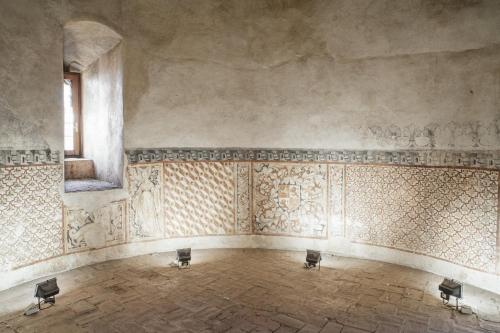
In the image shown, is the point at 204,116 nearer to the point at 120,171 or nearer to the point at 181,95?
the point at 181,95

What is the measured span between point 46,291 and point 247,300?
257cm

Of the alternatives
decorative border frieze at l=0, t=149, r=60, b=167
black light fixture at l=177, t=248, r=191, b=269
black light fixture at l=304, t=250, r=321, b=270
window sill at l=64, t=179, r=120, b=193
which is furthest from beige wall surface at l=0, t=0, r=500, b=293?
black light fixture at l=177, t=248, r=191, b=269

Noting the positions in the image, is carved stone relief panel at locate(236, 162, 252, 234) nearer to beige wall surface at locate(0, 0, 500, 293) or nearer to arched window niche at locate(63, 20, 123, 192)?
beige wall surface at locate(0, 0, 500, 293)

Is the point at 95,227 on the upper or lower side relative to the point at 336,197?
lower

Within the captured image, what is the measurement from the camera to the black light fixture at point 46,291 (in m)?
4.71

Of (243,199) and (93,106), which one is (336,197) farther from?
(93,106)

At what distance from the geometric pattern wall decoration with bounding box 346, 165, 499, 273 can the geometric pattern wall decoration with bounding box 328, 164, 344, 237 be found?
12 cm

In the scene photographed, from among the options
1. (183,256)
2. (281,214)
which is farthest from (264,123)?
(183,256)

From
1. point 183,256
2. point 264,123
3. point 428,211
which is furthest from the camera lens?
point 264,123

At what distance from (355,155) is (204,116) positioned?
2904mm

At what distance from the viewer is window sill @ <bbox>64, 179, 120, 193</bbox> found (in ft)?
21.3

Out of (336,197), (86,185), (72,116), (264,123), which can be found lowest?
(336,197)

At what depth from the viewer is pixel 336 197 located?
275 inches

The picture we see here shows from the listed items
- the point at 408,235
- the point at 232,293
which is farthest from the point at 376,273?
the point at 232,293
